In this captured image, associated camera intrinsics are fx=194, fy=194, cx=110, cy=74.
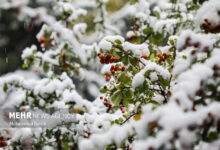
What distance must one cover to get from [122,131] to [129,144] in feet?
2.64

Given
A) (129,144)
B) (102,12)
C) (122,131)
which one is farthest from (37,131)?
(102,12)

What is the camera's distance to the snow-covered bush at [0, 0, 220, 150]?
78 cm

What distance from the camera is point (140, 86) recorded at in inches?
53.3

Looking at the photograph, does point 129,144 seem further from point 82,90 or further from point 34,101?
point 82,90

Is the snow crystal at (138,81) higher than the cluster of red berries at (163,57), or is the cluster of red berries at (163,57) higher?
the cluster of red berries at (163,57)

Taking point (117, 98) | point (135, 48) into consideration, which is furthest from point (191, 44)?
point (117, 98)

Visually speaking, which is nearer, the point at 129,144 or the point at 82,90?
the point at 129,144

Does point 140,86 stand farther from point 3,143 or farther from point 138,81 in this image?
point 3,143

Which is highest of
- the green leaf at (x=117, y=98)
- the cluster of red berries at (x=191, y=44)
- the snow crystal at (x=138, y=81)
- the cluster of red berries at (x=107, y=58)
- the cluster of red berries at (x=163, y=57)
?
the cluster of red berries at (x=107, y=58)

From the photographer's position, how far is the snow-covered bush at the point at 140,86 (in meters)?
0.78

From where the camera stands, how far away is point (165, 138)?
689 mm

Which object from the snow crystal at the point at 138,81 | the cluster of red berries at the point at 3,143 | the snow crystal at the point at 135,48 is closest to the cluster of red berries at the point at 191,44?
the snow crystal at the point at 138,81

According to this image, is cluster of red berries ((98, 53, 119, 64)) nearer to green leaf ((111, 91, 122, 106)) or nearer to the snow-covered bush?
the snow-covered bush

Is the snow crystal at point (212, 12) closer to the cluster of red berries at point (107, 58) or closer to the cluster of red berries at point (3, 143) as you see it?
the cluster of red berries at point (107, 58)
